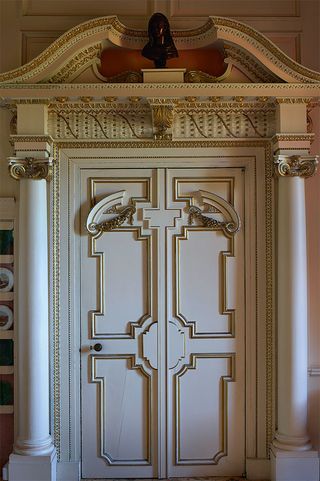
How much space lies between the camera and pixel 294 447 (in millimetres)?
2727

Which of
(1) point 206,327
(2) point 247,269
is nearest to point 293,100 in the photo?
(2) point 247,269

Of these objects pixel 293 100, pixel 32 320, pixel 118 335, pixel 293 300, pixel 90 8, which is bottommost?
pixel 118 335

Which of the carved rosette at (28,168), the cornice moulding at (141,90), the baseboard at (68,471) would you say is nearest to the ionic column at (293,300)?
the cornice moulding at (141,90)

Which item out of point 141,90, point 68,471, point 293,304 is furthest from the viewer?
point 68,471

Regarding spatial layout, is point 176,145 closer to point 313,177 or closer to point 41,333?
point 313,177

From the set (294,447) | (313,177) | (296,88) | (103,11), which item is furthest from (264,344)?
(103,11)

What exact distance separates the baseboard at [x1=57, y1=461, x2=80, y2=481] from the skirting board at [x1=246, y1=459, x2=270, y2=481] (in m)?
1.06

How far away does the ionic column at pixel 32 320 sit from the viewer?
2.68 meters

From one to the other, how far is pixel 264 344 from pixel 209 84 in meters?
1.59

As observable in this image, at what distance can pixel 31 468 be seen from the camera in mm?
2676

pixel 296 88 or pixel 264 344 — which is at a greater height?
pixel 296 88

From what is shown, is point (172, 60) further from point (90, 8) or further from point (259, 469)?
point (259, 469)

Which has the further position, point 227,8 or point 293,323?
point 227,8

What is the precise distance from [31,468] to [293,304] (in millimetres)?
1788
